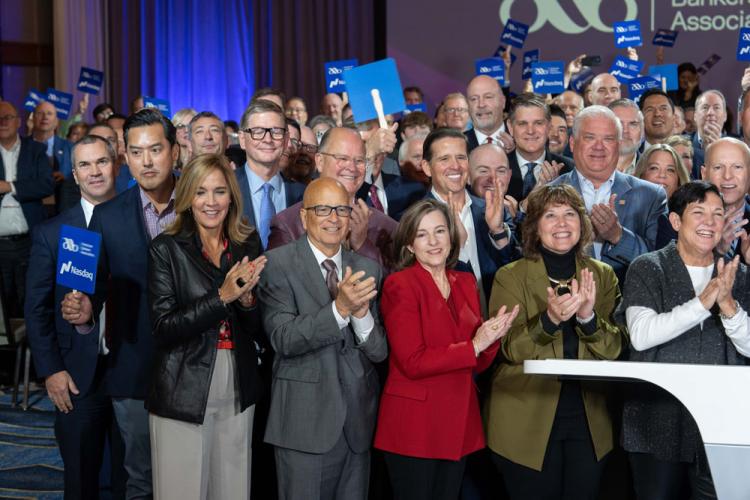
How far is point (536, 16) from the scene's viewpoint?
31.7 ft

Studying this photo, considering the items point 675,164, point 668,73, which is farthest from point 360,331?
Result: point 668,73

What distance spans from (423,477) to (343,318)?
1.92ft

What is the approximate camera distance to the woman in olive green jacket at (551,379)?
3.11m

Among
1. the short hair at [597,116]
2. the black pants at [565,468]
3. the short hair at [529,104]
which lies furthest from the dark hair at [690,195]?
the short hair at [529,104]

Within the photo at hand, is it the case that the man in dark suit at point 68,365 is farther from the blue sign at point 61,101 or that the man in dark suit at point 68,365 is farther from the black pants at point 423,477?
the blue sign at point 61,101

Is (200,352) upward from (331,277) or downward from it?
downward

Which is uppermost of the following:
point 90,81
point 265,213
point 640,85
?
point 90,81

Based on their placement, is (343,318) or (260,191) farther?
(260,191)

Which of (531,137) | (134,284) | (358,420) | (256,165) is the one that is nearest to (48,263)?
(134,284)

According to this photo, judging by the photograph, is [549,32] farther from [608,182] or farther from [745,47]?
[608,182]

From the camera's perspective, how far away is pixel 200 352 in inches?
117

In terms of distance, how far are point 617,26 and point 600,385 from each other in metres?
4.79

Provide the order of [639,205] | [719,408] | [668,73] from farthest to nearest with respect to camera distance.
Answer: [668,73], [639,205], [719,408]

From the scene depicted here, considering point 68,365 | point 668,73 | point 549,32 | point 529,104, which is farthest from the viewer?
point 549,32
